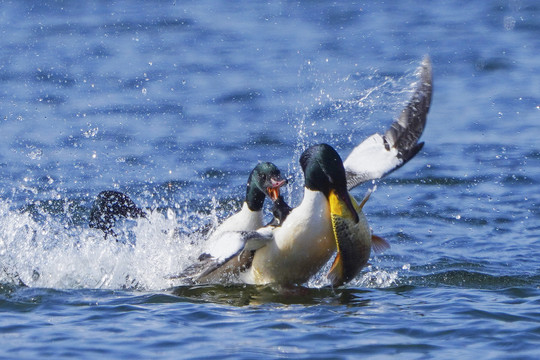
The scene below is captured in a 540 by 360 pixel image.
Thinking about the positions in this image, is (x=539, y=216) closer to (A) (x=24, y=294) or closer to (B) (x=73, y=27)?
(A) (x=24, y=294)

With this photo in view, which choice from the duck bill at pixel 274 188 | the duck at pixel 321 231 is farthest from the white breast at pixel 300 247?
the duck bill at pixel 274 188

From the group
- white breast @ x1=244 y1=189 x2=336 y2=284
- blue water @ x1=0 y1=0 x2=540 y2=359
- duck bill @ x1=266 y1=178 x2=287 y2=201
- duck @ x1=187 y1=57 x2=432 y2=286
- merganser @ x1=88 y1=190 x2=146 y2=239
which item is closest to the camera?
blue water @ x1=0 y1=0 x2=540 y2=359

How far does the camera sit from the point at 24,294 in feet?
26.1

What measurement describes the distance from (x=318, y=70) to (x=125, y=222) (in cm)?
678

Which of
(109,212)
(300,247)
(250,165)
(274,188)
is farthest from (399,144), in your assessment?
(250,165)

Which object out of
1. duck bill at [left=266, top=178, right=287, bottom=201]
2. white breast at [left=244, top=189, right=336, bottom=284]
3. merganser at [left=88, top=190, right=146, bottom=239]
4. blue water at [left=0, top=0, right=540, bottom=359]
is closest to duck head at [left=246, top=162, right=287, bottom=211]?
duck bill at [left=266, top=178, right=287, bottom=201]

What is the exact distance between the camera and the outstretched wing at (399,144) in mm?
8781

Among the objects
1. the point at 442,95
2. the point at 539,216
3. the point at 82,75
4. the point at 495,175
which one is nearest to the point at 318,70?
the point at 442,95

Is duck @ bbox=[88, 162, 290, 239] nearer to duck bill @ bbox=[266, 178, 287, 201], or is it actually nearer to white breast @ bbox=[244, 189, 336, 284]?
duck bill @ bbox=[266, 178, 287, 201]

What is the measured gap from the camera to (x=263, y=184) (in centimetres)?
876

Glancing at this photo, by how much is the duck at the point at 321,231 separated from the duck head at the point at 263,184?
0.63 feet

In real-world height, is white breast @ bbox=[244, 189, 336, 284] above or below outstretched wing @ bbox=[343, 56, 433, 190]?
below

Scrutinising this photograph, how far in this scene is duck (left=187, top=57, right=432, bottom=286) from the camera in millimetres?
7941

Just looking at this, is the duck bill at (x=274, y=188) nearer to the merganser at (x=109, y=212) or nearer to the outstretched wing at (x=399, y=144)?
the outstretched wing at (x=399, y=144)
